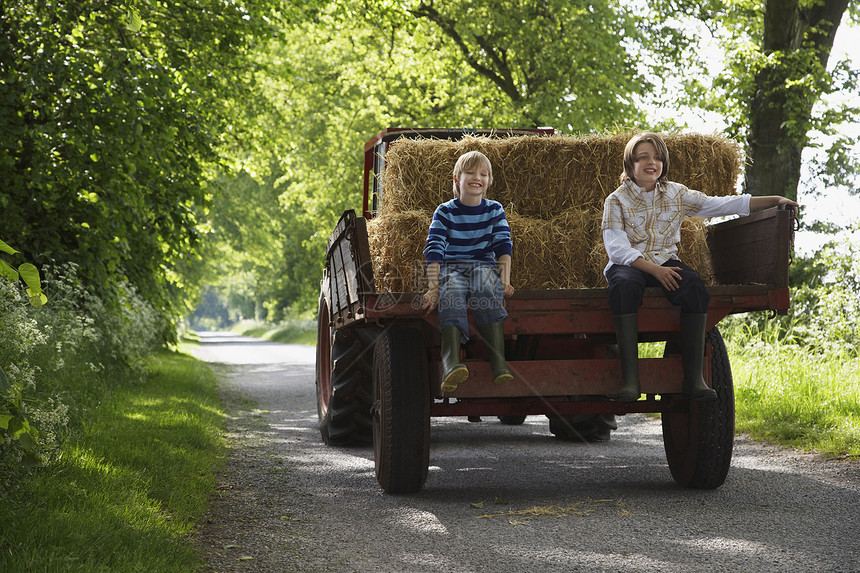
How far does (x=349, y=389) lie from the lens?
23.5 feet

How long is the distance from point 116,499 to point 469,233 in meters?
2.43

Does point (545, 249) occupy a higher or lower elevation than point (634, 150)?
lower

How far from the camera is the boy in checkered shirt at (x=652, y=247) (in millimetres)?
5004

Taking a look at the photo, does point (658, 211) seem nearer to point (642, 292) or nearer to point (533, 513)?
point (642, 292)

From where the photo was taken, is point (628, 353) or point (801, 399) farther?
point (801, 399)

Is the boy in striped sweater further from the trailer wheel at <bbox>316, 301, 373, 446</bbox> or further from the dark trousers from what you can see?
the trailer wheel at <bbox>316, 301, 373, 446</bbox>

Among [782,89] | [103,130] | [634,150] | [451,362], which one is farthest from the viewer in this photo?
[782,89]

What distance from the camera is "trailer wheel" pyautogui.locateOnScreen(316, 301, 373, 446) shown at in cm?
711

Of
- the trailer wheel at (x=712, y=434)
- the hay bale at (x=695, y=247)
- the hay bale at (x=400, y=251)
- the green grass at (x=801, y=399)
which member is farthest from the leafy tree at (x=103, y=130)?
the green grass at (x=801, y=399)

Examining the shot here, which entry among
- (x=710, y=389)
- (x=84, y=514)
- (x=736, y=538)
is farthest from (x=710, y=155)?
(x=84, y=514)

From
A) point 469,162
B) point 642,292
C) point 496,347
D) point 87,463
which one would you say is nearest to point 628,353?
point 642,292

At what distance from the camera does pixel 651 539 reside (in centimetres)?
424

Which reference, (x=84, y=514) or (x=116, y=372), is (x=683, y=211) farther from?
(x=116, y=372)

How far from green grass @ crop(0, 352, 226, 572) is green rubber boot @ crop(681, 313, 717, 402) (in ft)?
9.29
